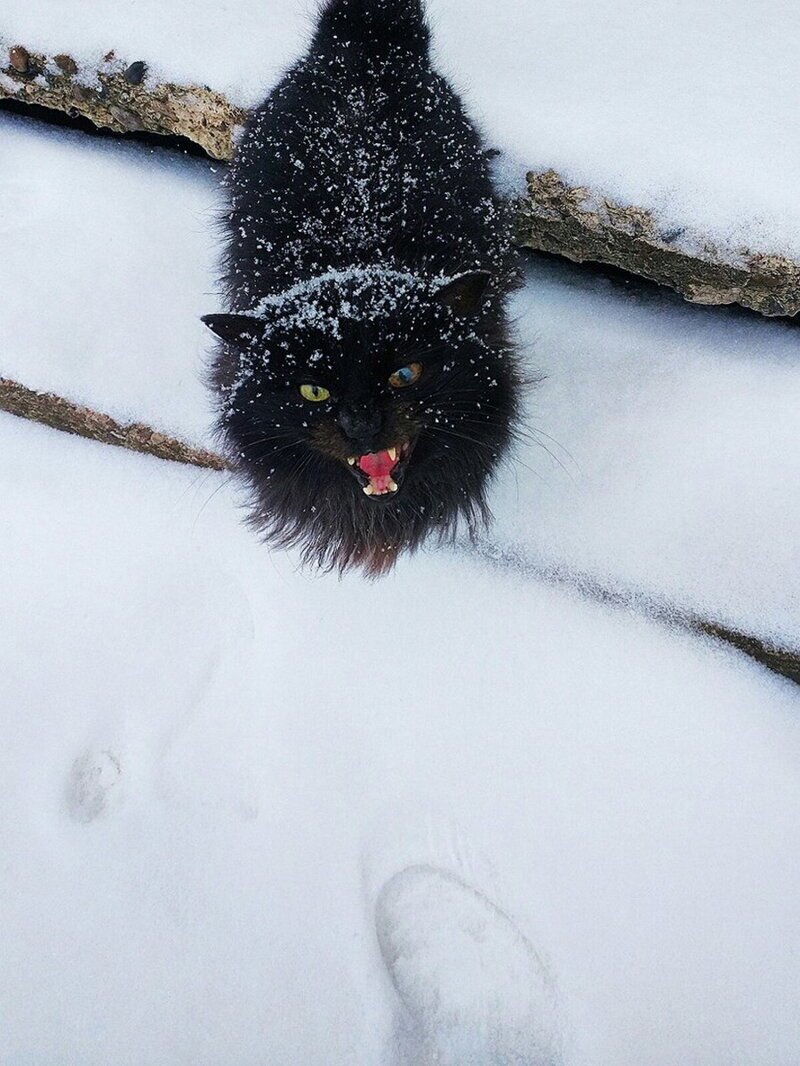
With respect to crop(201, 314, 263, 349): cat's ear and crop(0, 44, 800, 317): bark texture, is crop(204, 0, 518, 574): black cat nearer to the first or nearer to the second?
crop(201, 314, 263, 349): cat's ear

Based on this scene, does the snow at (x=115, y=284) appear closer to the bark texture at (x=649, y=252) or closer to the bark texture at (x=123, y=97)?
the bark texture at (x=123, y=97)

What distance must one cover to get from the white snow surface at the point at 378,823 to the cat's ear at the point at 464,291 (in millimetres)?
858

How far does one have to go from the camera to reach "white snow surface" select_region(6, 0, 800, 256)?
1871 mm

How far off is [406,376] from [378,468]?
0.69ft

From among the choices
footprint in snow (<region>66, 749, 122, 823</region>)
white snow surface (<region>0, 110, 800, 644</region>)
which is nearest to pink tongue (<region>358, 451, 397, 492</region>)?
white snow surface (<region>0, 110, 800, 644</region>)

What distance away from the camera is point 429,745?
1.97 metres

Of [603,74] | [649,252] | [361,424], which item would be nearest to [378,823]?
[361,424]

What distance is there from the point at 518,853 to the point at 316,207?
1569mm

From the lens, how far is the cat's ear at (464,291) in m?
1.30

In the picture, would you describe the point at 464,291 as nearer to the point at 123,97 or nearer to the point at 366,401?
the point at 366,401

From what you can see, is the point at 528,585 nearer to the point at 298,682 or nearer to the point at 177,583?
the point at 298,682

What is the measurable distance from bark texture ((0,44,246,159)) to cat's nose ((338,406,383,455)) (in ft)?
3.95

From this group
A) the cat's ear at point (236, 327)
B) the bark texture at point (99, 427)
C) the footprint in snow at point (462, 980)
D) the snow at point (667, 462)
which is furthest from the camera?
the bark texture at point (99, 427)

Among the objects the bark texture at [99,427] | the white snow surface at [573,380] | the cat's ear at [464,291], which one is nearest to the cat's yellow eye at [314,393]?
the cat's ear at [464,291]
